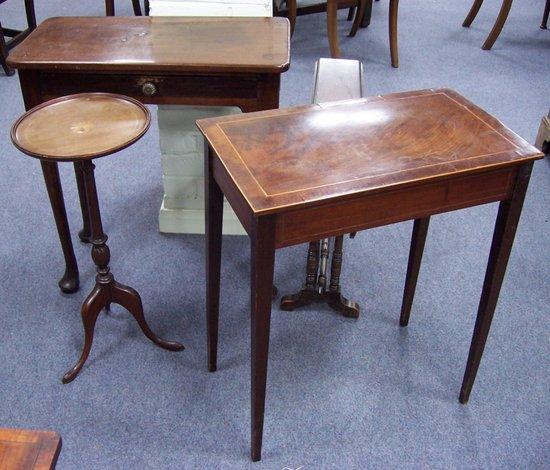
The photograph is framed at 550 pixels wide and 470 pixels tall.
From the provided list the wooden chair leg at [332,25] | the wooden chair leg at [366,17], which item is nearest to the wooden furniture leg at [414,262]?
the wooden chair leg at [332,25]

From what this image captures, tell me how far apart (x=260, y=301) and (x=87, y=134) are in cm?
59

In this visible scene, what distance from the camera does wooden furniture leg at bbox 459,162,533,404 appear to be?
51.6 inches

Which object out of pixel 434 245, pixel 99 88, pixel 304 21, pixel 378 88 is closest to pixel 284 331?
pixel 434 245

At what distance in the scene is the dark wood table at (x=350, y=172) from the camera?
→ 115 cm

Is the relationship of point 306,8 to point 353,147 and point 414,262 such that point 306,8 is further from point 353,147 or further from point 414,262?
point 353,147

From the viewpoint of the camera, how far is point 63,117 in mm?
1510

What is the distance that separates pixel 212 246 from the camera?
153cm

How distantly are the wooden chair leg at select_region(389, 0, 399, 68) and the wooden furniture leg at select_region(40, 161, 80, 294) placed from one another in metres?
2.57

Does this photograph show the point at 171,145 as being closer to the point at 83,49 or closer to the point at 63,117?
the point at 83,49

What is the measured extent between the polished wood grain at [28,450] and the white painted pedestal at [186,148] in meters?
1.40

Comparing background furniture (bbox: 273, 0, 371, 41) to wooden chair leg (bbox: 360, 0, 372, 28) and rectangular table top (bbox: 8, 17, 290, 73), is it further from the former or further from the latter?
rectangular table top (bbox: 8, 17, 290, 73)

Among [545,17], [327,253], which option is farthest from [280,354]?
[545,17]

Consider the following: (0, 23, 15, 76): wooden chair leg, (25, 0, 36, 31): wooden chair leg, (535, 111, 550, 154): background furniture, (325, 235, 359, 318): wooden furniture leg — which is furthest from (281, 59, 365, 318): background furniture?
(25, 0, 36, 31): wooden chair leg

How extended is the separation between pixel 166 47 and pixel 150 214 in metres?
0.87
